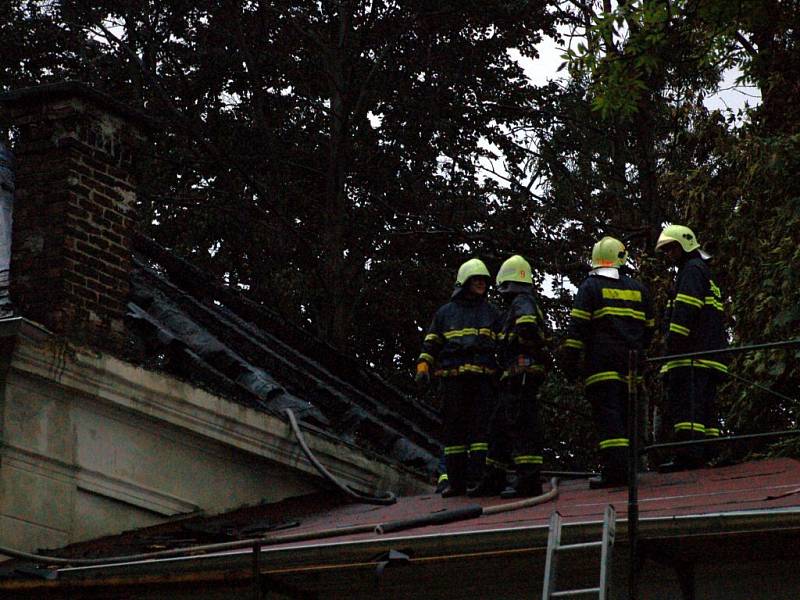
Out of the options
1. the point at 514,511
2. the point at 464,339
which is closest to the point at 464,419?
the point at 464,339

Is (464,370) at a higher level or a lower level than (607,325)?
lower

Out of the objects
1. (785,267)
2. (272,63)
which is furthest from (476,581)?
(272,63)

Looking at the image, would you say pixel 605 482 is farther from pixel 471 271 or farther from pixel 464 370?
pixel 471 271

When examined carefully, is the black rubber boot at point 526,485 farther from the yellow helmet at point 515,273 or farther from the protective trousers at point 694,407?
the yellow helmet at point 515,273

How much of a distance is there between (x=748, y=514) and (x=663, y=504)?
46.7 inches

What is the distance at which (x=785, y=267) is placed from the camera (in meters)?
15.3

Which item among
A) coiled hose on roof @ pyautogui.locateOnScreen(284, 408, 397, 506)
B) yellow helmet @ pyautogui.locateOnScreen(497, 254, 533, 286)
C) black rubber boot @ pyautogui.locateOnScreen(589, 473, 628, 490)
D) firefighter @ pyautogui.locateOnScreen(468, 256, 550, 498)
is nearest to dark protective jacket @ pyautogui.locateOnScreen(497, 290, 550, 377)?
firefighter @ pyautogui.locateOnScreen(468, 256, 550, 498)

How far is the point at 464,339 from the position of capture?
11414mm

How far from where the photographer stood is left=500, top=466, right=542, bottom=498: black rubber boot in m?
10.7

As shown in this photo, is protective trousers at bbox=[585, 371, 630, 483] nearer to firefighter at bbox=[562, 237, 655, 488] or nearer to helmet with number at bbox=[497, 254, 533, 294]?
firefighter at bbox=[562, 237, 655, 488]

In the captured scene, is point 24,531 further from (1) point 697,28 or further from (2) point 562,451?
(2) point 562,451

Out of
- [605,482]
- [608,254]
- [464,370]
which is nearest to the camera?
[605,482]

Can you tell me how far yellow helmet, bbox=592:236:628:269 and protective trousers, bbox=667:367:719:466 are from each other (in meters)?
0.86

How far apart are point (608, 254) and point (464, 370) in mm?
1358
